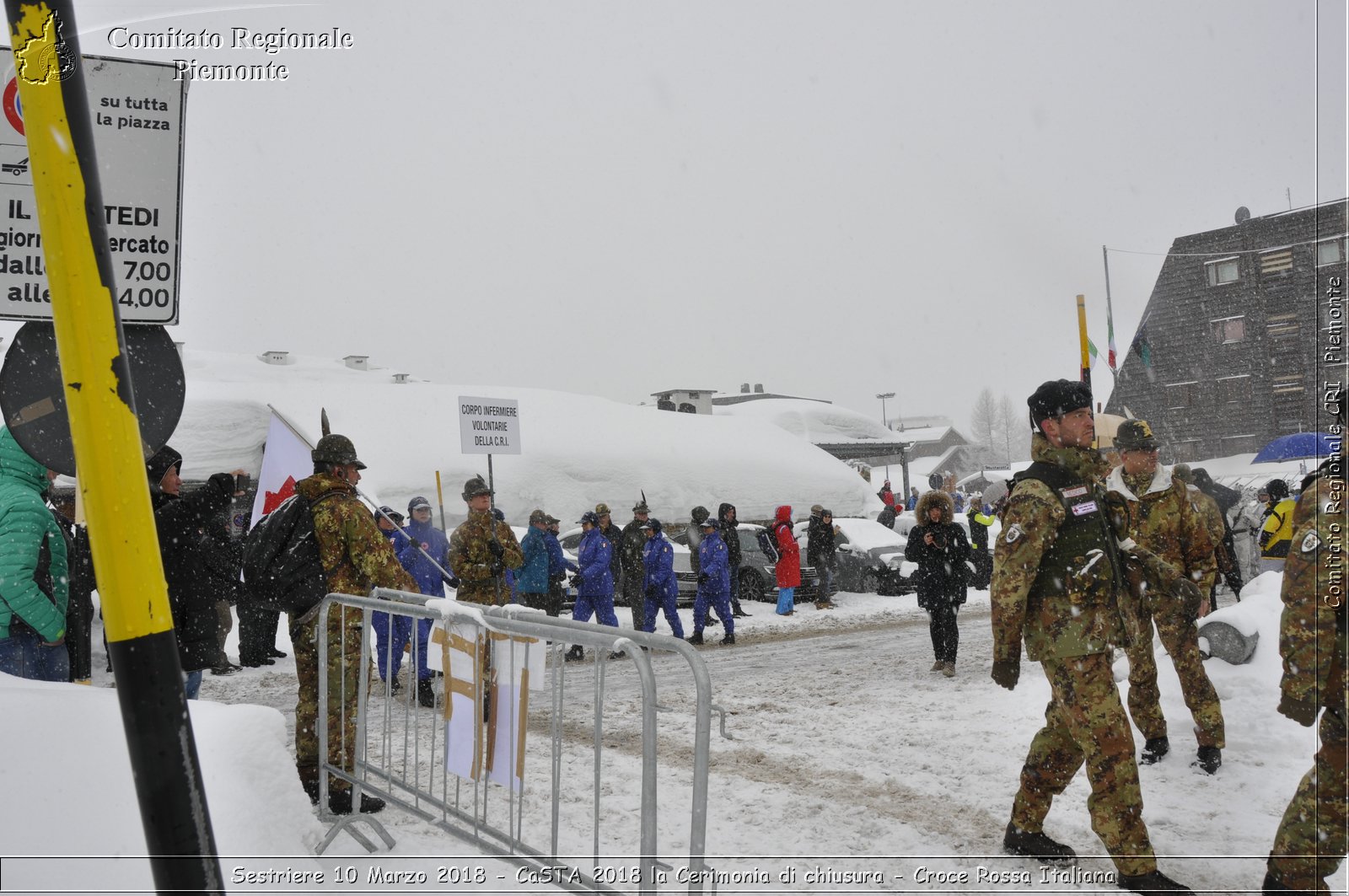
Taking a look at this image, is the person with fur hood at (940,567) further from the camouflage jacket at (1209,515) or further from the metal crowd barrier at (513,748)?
the metal crowd barrier at (513,748)

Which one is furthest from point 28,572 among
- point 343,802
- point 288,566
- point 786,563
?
point 786,563

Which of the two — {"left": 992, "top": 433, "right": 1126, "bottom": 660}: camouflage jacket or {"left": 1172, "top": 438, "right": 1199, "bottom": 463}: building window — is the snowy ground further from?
{"left": 1172, "top": 438, "right": 1199, "bottom": 463}: building window

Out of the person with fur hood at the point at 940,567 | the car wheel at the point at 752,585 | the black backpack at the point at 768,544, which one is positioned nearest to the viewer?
the person with fur hood at the point at 940,567

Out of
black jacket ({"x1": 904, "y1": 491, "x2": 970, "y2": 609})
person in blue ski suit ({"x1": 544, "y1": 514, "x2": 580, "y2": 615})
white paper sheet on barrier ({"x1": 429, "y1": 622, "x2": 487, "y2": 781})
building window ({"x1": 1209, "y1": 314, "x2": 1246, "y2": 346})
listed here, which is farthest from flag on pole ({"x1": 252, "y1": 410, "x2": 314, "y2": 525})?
building window ({"x1": 1209, "y1": 314, "x2": 1246, "y2": 346})

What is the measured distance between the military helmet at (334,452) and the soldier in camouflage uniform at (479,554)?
9.21 ft

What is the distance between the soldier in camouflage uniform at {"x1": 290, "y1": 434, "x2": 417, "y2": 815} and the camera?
461 centimetres

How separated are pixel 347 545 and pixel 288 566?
316mm

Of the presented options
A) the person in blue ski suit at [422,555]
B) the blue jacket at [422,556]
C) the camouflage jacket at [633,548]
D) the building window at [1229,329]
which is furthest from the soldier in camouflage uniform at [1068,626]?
the building window at [1229,329]

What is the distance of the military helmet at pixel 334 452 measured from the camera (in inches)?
203

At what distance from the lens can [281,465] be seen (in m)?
11.5

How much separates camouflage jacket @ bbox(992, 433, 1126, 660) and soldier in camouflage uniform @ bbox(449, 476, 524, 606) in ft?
16.7

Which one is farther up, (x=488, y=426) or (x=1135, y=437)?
(x=488, y=426)

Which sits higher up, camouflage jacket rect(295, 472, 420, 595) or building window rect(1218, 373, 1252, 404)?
building window rect(1218, 373, 1252, 404)

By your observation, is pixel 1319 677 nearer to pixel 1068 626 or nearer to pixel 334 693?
pixel 1068 626
